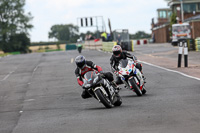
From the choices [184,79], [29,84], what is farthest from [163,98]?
[29,84]

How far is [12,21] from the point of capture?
10338 centimetres

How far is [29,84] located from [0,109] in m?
7.05

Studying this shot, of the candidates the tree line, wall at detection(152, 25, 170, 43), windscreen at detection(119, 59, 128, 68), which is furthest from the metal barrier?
windscreen at detection(119, 59, 128, 68)

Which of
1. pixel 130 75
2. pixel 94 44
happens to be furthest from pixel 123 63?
pixel 94 44

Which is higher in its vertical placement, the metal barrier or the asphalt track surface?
the asphalt track surface

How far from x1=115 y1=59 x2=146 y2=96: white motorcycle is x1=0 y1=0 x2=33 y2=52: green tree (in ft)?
295

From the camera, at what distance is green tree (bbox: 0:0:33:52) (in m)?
101

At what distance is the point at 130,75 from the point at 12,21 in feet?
306

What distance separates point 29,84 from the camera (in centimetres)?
1969

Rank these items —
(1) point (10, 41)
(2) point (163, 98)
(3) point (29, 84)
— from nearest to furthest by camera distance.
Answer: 1. (2) point (163, 98)
2. (3) point (29, 84)
3. (1) point (10, 41)

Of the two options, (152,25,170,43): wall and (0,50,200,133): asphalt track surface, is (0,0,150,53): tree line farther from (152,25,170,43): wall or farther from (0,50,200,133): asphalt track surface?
(0,50,200,133): asphalt track surface

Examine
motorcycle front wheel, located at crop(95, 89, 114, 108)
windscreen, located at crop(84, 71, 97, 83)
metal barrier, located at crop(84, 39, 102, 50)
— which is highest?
windscreen, located at crop(84, 71, 97, 83)

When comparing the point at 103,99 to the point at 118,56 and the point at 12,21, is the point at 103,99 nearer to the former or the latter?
the point at 118,56

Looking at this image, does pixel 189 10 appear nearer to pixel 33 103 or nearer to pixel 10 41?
pixel 10 41
